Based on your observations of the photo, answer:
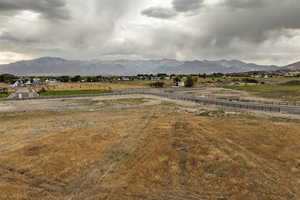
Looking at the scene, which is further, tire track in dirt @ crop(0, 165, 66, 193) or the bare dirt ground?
the bare dirt ground

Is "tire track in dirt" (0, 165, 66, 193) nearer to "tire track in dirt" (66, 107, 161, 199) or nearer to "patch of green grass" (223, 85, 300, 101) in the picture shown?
"tire track in dirt" (66, 107, 161, 199)

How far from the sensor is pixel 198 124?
2650cm

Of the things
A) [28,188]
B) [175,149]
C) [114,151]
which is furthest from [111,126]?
[28,188]

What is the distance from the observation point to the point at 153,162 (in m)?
15.6

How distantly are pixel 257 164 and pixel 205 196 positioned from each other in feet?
20.2

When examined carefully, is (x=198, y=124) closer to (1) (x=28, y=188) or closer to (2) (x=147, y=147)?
(2) (x=147, y=147)

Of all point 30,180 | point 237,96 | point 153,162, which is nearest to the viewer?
point 30,180

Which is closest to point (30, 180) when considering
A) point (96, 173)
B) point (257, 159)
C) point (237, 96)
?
point (96, 173)

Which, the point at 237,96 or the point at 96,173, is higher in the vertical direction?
the point at 237,96

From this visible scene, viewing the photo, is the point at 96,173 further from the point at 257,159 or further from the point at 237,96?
the point at 237,96

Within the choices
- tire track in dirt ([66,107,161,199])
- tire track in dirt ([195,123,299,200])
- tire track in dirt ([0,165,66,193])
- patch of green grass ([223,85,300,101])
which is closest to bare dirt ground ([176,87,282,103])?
patch of green grass ([223,85,300,101])

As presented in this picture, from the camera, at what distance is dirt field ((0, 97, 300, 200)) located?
11.9 meters

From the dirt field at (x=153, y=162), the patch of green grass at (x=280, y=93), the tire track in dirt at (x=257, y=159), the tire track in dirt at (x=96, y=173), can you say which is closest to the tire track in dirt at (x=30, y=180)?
the dirt field at (x=153, y=162)

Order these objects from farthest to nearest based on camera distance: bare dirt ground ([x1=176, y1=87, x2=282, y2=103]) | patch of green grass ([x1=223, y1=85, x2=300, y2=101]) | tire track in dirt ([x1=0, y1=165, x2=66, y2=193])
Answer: patch of green grass ([x1=223, y1=85, x2=300, y2=101]), bare dirt ground ([x1=176, y1=87, x2=282, y2=103]), tire track in dirt ([x1=0, y1=165, x2=66, y2=193])
